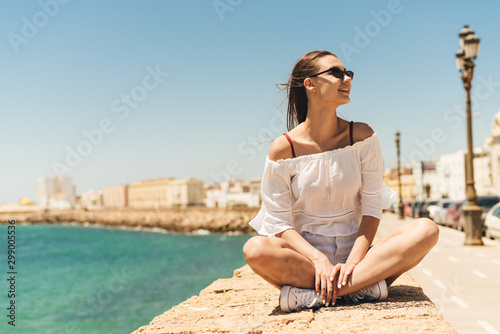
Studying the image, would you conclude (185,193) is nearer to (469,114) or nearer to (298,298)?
(469,114)

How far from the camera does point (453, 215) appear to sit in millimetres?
23703

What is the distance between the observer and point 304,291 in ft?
10.0

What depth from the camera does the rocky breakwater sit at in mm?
76688

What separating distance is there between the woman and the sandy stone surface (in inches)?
5.4

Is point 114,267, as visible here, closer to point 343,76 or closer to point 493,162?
point 493,162

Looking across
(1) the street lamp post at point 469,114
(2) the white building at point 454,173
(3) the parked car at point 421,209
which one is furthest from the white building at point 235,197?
(1) the street lamp post at point 469,114

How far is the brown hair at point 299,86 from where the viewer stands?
3387 mm

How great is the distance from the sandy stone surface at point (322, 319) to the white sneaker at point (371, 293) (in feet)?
0.15

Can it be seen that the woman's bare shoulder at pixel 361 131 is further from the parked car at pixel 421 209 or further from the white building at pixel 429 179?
the white building at pixel 429 179

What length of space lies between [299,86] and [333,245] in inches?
42.5

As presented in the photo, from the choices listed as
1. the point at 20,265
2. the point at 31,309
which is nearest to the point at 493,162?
the point at 31,309

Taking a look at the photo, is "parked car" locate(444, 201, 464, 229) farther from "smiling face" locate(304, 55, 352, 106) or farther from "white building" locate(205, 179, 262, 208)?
"white building" locate(205, 179, 262, 208)

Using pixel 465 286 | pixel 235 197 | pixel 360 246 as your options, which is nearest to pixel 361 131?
pixel 360 246

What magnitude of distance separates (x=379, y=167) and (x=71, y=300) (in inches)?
1026
